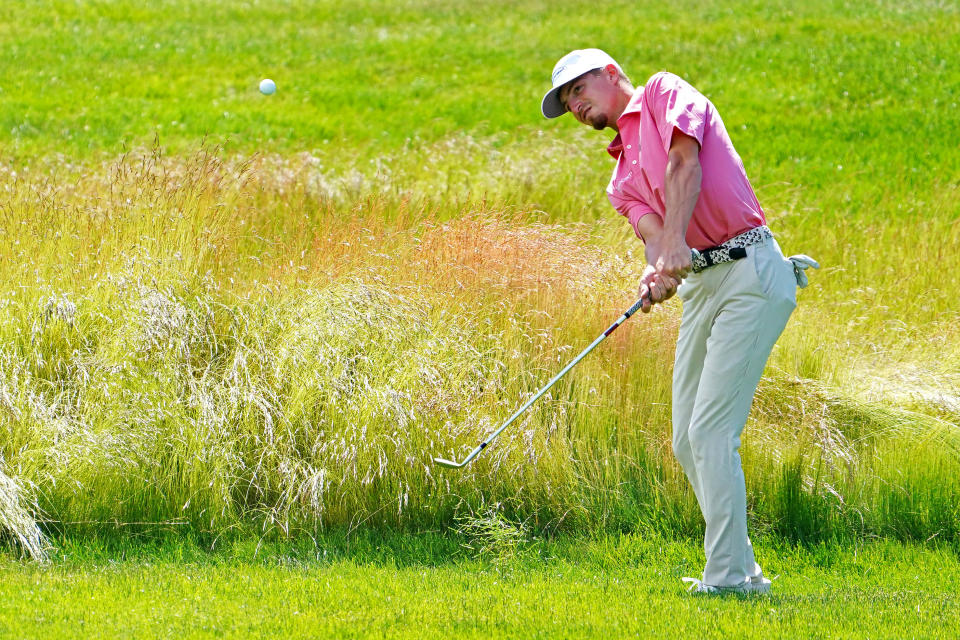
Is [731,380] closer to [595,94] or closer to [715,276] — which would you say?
[715,276]

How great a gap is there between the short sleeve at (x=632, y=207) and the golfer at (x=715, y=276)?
0.14m

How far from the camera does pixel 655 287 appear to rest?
14.4 feet

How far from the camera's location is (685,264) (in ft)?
14.0

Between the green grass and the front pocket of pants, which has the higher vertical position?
the front pocket of pants

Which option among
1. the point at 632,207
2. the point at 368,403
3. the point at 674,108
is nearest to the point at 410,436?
the point at 368,403

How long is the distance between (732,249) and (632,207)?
0.52 metres

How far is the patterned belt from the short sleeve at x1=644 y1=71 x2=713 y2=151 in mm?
388

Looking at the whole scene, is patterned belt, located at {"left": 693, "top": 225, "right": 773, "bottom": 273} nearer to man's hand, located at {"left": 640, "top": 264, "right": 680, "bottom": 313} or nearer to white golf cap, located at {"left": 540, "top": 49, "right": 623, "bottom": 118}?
man's hand, located at {"left": 640, "top": 264, "right": 680, "bottom": 313}

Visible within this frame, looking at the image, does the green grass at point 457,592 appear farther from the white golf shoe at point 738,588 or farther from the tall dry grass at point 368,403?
the tall dry grass at point 368,403

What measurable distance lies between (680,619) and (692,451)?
0.68 metres

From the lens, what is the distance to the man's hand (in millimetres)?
4336

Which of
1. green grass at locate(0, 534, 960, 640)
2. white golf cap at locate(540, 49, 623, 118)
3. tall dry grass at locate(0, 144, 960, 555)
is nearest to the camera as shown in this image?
green grass at locate(0, 534, 960, 640)

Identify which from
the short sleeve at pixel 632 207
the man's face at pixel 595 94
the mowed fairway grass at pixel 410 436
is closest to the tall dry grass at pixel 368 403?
the mowed fairway grass at pixel 410 436

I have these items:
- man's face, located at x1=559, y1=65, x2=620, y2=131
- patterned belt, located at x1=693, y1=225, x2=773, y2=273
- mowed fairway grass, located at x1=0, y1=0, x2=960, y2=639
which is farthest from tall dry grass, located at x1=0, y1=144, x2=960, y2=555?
man's face, located at x1=559, y1=65, x2=620, y2=131
